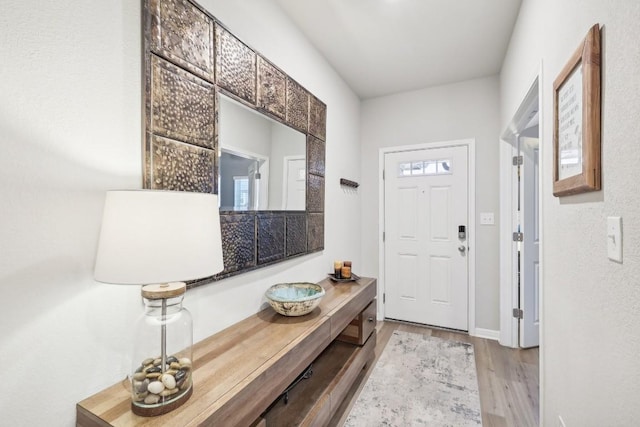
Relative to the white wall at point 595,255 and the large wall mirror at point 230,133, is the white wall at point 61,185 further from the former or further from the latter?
the white wall at point 595,255

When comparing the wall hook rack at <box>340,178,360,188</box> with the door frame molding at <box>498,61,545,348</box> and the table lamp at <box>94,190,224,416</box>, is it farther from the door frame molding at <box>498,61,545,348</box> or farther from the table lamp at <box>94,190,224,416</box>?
the table lamp at <box>94,190,224,416</box>

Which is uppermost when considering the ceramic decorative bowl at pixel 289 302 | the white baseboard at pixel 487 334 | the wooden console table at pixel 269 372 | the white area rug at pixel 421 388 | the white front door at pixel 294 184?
the white front door at pixel 294 184

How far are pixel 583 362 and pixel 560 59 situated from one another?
119 cm

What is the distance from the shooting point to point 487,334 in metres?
2.94

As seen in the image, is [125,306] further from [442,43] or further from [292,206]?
[442,43]

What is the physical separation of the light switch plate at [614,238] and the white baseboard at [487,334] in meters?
2.50

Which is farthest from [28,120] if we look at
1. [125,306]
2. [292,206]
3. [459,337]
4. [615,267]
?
[459,337]

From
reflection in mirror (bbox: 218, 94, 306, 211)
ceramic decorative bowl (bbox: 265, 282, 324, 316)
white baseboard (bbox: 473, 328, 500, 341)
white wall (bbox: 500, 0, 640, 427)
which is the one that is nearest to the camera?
white wall (bbox: 500, 0, 640, 427)

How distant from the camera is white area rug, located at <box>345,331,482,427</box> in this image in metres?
1.81

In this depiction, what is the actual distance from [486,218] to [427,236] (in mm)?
596

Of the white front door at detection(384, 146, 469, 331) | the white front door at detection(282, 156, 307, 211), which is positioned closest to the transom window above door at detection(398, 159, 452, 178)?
the white front door at detection(384, 146, 469, 331)

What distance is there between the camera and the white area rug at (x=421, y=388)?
71.3 inches

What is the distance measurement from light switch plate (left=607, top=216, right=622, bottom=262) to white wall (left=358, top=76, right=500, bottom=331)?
7.41 ft

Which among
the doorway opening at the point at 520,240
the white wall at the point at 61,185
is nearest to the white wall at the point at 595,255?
the doorway opening at the point at 520,240
